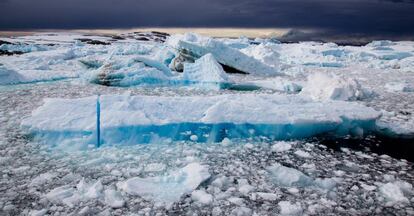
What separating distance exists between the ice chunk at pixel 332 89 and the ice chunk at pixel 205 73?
6.82 ft

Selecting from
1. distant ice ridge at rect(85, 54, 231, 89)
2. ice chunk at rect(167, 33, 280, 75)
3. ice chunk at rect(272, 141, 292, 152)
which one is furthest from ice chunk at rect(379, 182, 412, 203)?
ice chunk at rect(167, 33, 280, 75)

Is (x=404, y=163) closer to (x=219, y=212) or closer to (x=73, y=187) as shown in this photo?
(x=219, y=212)

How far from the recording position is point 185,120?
3.71 m

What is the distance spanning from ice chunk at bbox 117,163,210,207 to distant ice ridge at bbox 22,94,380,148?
937 millimetres

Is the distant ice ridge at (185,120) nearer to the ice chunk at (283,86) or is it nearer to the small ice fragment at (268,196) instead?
the small ice fragment at (268,196)

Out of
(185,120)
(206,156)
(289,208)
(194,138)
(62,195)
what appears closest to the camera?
(289,208)

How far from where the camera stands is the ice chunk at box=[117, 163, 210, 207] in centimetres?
233

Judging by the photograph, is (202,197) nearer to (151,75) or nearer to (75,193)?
(75,193)

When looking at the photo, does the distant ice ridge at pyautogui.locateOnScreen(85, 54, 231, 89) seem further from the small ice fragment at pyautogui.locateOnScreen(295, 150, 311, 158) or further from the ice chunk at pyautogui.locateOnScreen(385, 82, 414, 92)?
the small ice fragment at pyautogui.locateOnScreen(295, 150, 311, 158)

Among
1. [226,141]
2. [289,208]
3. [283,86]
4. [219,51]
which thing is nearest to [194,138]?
[226,141]

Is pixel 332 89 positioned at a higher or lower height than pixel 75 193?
higher

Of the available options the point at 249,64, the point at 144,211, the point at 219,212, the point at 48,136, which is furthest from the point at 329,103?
the point at 249,64

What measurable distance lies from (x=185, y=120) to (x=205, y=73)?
4265 mm

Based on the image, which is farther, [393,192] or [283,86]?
[283,86]
